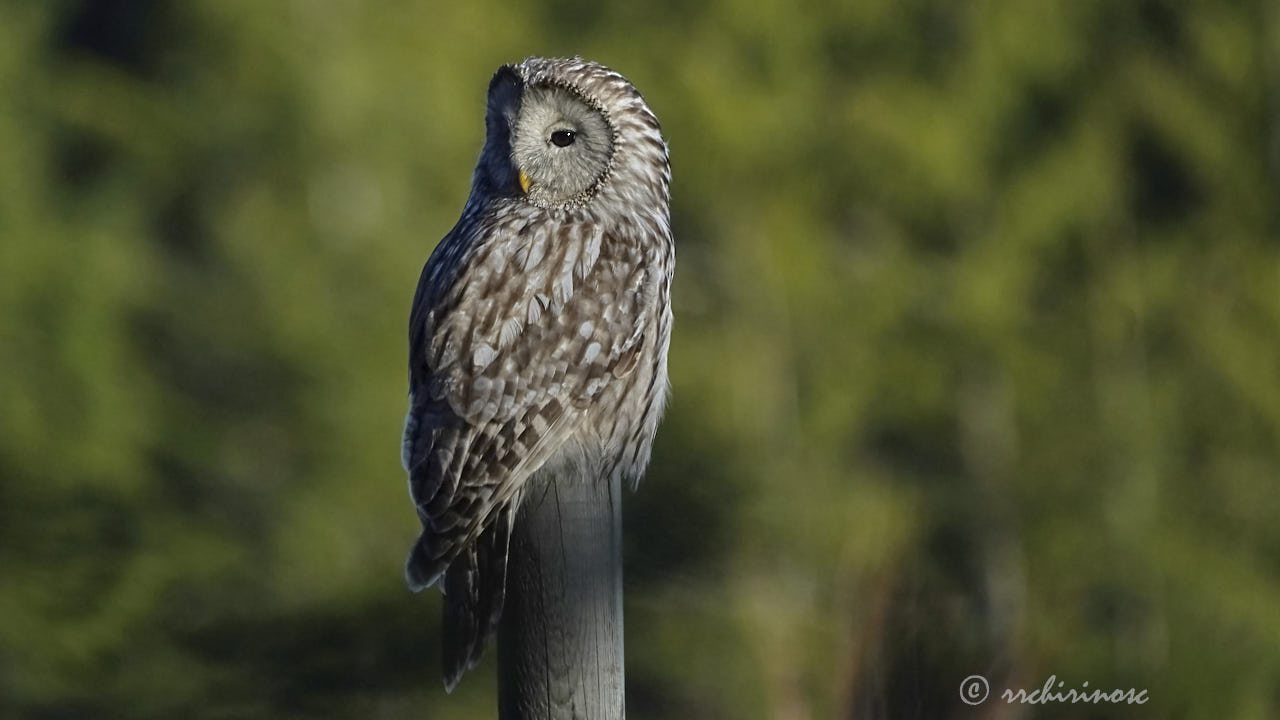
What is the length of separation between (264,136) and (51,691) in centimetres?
328

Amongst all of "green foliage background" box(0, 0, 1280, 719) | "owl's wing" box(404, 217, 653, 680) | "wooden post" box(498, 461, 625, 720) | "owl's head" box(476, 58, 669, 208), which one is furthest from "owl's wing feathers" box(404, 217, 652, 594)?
"green foliage background" box(0, 0, 1280, 719)

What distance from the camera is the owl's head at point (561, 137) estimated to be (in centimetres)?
306

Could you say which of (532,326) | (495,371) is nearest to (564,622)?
(495,371)

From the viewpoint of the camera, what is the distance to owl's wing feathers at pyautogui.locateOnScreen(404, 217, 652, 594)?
2543mm

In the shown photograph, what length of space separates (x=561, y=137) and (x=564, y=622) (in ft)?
4.39

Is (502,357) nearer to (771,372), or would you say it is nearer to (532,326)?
(532,326)

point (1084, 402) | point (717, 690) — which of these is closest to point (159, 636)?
point (717, 690)

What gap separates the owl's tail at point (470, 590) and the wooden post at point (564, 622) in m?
0.25

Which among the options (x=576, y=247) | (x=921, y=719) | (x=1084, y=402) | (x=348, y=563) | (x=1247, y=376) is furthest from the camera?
(x=348, y=563)

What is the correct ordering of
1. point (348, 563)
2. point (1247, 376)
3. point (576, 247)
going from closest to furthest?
point (576, 247), point (1247, 376), point (348, 563)

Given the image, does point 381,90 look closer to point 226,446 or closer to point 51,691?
point 226,446

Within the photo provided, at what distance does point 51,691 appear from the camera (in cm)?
752

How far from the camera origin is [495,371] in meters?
2.77

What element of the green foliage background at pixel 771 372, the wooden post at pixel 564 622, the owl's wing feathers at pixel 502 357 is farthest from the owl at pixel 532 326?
the green foliage background at pixel 771 372
